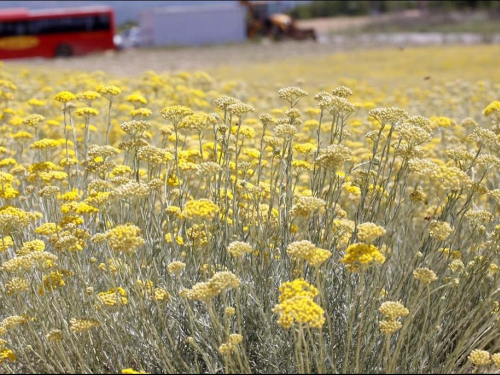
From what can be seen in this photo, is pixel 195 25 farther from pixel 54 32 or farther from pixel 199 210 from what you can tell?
pixel 199 210

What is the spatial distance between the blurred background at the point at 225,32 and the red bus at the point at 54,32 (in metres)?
0.05

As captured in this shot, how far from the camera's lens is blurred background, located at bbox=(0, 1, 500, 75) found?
32.4 m

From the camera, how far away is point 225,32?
4956cm

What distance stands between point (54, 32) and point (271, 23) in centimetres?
1830

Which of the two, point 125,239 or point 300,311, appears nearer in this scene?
point 300,311

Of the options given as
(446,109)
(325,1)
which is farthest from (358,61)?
(325,1)

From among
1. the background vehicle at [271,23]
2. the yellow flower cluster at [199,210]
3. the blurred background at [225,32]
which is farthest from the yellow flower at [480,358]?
the background vehicle at [271,23]

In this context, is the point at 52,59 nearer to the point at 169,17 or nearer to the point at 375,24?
the point at 169,17

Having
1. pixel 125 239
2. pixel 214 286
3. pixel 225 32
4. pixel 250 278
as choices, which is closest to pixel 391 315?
pixel 214 286

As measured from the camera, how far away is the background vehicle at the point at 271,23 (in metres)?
43.5

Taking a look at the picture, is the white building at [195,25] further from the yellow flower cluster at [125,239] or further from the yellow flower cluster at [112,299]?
the yellow flower cluster at [125,239]

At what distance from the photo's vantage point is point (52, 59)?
33.6 metres

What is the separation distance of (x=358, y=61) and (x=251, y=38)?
23.3m

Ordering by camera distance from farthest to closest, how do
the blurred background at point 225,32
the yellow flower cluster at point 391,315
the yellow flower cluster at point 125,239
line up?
the blurred background at point 225,32 → the yellow flower cluster at point 125,239 → the yellow flower cluster at point 391,315
